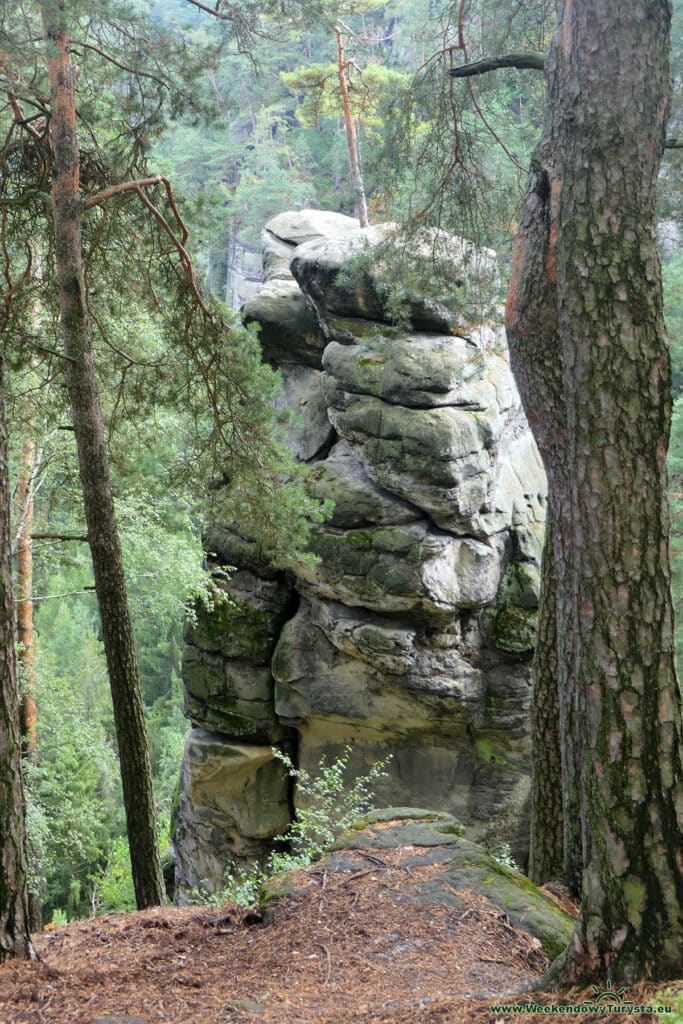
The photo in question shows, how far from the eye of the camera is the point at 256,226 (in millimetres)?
27031

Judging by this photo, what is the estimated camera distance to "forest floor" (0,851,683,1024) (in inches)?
117

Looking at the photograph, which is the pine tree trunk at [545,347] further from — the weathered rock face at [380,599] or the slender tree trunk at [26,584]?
the slender tree trunk at [26,584]

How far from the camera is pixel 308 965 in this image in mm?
3580

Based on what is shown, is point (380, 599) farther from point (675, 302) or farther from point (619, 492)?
point (619, 492)

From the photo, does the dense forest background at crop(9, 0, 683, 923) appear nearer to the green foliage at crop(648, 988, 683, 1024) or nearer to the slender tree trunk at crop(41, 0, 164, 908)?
the slender tree trunk at crop(41, 0, 164, 908)

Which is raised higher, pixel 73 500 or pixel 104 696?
pixel 73 500

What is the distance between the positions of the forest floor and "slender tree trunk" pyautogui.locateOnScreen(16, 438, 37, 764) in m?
5.84

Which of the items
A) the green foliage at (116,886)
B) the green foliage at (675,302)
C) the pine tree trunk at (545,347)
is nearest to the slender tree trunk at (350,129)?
the green foliage at (675,302)

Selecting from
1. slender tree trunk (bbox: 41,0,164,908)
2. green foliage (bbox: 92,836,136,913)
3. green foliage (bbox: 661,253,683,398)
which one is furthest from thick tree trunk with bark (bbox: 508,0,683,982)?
green foliage (bbox: 92,836,136,913)

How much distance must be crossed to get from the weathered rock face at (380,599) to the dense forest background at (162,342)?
1284 millimetres

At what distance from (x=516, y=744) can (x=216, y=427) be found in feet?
23.0

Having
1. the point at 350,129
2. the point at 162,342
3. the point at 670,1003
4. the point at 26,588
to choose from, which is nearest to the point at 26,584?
the point at 26,588

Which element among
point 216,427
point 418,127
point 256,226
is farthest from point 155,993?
point 256,226

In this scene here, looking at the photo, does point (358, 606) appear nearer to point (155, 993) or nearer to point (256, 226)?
point (155, 993)
